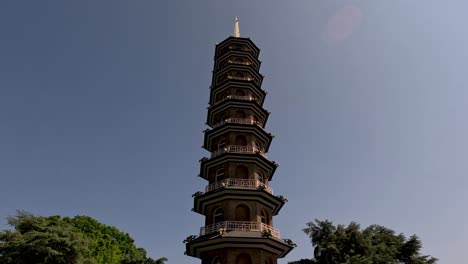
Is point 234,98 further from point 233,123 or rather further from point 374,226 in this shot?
point 374,226

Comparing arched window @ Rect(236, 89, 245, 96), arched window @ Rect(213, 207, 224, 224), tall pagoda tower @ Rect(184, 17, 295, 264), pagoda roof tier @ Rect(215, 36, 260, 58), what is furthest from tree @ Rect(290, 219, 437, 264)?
pagoda roof tier @ Rect(215, 36, 260, 58)

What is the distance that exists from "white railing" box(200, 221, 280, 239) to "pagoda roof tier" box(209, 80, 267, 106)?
14.6m

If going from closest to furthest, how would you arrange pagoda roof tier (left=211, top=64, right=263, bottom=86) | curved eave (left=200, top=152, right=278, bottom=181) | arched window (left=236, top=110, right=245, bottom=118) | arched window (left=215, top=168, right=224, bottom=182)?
curved eave (left=200, top=152, right=278, bottom=181)
arched window (left=215, top=168, right=224, bottom=182)
arched window (left=236, top=110, right=245, bottom=118)
pagoda roof tier (left=211, top=64, right=263, bottom=86)

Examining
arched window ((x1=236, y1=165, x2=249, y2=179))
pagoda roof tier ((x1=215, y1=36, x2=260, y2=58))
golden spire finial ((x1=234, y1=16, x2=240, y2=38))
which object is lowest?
arched window ((x1=236, y1=165, x2=249, y2=179))

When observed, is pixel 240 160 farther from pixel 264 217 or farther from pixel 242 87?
pixel 242 87

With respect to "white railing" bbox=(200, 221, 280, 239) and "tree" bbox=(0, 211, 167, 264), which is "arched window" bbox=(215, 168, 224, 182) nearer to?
"white railing" bbox=(200, 221, 280, 239)

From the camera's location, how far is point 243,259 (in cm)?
2592

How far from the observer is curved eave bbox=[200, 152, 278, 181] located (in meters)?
30.2

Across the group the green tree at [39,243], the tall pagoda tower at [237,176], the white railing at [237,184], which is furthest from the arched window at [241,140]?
the green tree at [39,243]

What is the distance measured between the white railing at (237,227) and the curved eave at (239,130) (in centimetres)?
881

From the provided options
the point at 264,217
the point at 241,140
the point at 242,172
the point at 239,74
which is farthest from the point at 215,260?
the point at 239,74

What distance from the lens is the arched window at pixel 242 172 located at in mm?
30247

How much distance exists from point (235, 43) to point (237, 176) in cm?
1712

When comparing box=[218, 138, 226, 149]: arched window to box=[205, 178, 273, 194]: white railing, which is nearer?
box=[205, 178, 273, 194]: white railing
